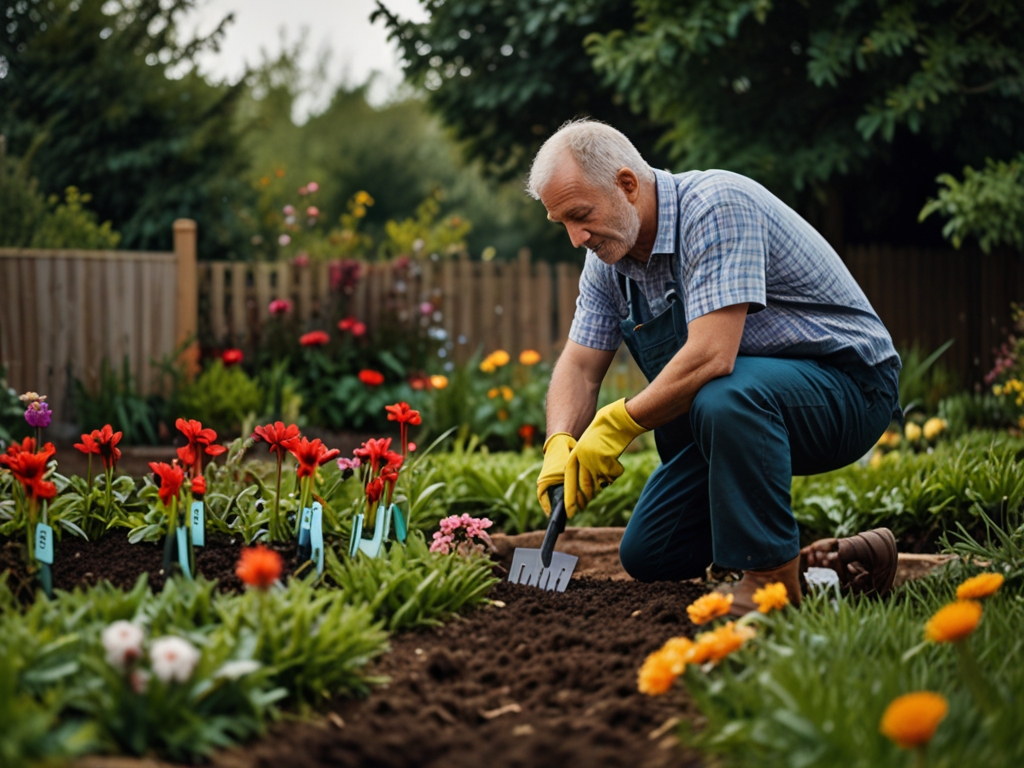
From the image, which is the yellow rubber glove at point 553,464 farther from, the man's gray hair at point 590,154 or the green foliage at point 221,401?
the green foliage at point 221,401

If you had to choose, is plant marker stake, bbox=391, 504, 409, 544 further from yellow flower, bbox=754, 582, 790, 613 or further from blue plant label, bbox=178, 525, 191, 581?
yellow flower, bbox=754, 582, 790, 613

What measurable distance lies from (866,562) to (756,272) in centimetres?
92

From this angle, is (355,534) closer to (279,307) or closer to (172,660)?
(172,660)

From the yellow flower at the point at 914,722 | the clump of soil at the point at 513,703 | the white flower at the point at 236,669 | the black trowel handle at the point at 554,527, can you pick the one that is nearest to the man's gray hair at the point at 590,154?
the black trowel handle at the point at 554,527

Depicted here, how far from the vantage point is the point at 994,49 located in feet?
19.2

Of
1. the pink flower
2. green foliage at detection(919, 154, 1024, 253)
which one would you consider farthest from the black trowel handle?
the pink flower

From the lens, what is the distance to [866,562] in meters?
2.55

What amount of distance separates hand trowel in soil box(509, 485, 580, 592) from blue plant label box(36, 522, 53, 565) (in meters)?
1.19

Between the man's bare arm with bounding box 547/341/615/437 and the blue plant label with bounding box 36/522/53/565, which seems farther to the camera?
the man's bare arm with bounding box 547/341/615/437

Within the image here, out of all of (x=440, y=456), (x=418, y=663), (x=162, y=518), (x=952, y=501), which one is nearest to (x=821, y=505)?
(x=952, y=501)

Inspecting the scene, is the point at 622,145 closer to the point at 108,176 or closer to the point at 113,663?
the point at 113,663

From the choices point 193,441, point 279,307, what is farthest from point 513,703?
point 279,307

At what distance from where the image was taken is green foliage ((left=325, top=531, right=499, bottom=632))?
2.02 m

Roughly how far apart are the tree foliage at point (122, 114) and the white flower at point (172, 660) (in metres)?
9.13
